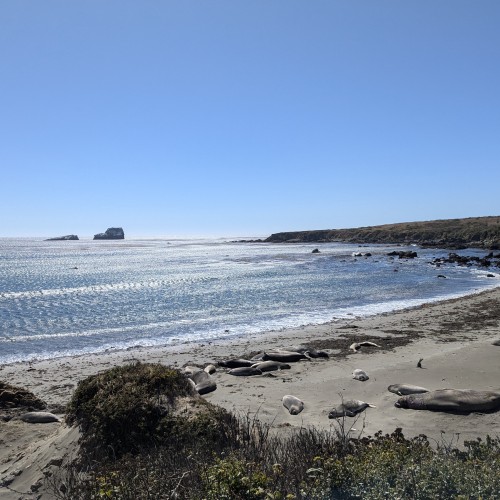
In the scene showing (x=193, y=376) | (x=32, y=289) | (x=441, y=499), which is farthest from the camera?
(x=32, y=289)

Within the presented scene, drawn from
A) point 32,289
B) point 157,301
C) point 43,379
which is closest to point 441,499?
point 43,379

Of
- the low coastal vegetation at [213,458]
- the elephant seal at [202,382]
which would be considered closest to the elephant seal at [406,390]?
the low coastal vegetation at [213,458]

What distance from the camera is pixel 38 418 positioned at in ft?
26.0

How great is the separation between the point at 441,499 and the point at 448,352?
382 inches

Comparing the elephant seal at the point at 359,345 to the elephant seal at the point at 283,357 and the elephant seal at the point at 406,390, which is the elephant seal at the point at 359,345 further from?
the elephant seal at the point at 406,390

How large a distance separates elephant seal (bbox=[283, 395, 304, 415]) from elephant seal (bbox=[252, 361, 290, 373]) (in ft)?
9.43

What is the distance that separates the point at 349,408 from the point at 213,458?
12.3ft

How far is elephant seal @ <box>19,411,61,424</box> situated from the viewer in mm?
7898

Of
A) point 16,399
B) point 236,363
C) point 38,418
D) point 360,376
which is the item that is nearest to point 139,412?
point 38,418

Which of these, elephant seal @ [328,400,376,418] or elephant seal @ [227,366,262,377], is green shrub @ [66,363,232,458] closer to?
elephant seal @ [328,400,376,418]

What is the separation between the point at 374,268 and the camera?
152ft

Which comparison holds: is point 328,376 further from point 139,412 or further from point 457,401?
point 139,412

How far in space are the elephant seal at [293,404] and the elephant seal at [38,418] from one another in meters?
3.79

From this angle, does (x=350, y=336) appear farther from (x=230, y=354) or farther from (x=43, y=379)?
(x=43, y=379)
